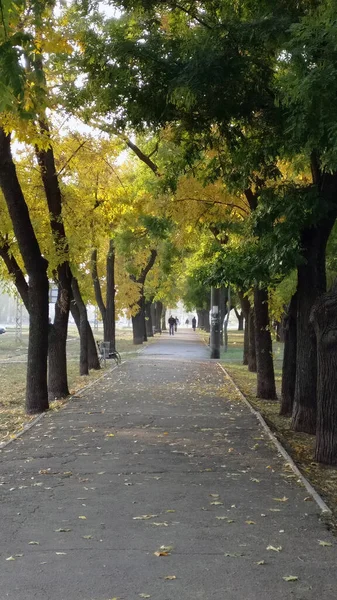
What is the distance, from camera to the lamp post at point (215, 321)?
104 feet

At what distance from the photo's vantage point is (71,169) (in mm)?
17281

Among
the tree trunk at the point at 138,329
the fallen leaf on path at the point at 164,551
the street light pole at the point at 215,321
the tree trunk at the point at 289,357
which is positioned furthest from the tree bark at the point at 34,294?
the tree trunk at the point at 138,329

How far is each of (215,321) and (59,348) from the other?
1594 centimetres

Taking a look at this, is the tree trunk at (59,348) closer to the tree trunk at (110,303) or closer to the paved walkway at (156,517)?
the paved walkway at (156,517)

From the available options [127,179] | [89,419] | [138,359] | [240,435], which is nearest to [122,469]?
[240,435]

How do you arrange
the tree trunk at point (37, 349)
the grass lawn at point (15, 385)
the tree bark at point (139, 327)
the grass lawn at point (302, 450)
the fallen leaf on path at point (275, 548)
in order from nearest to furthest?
the fallen leaf on path at point (275, 548), the grass lawn at point (302, 450), the grass lawn at point (15, 385), the tree trunk at point (37, 349), the tree bark at point (139, 327)

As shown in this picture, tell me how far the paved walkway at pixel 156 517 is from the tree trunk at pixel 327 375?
29.9 inches

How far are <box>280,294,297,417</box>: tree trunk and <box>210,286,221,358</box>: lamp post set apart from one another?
54.0 ft

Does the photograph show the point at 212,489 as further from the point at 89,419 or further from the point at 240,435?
the point at 89,419

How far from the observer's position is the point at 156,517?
6.52m

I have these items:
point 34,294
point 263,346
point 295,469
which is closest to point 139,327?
point 263,346

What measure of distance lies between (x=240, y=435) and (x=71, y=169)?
859 cm

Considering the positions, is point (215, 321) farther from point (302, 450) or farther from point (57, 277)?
point (302, 450)

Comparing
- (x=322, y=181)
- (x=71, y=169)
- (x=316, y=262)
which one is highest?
(x=71, y=169)
